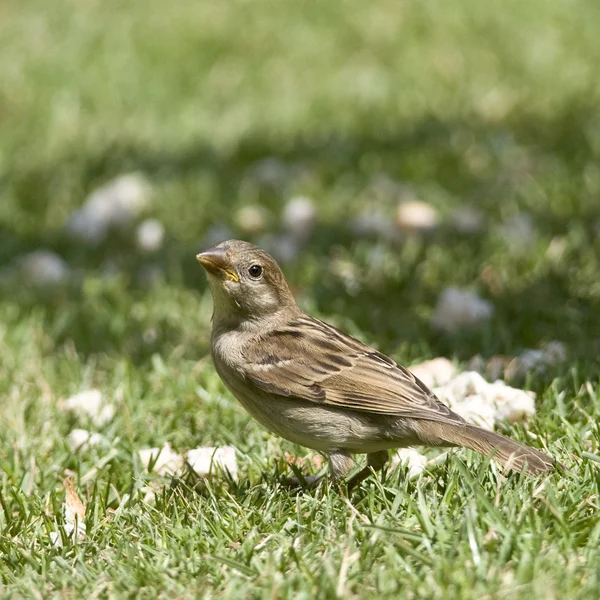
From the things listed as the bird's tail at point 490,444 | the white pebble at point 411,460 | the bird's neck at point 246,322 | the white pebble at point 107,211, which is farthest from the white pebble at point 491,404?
the white pebble at point 107,211

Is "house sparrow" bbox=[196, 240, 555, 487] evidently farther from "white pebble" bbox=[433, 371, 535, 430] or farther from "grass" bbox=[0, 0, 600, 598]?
"white pebble" bbox=[433, 371, 535, 430]

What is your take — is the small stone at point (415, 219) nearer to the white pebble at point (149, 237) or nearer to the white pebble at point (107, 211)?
the white pebble at point (149, 237)

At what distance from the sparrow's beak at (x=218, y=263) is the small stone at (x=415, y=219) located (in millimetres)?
2715

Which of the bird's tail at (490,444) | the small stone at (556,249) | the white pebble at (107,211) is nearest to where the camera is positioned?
the bird's tail at (490,444)

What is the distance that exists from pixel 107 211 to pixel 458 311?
2874 mm

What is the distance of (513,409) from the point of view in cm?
441

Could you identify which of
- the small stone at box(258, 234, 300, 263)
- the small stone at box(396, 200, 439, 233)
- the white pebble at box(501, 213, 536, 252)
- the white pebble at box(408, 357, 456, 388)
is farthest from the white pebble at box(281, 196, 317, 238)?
the white pebble at box(408, 357, 456, 388)

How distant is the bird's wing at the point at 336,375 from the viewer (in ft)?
13.3

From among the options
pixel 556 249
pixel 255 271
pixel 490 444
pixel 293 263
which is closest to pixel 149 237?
pixel 293 263

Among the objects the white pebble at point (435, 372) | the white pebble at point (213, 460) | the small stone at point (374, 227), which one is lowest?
the white pebble at point (213, 460)

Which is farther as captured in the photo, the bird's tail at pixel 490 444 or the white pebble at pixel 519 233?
the white pebble at pixel 519 233

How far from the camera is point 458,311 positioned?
568 centimetres

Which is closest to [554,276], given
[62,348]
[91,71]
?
[62,348]

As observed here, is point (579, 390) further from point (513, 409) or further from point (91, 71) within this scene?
point (91, 71)
